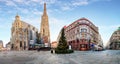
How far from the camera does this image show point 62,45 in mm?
66438

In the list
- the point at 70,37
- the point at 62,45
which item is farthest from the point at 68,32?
the point at 62,45

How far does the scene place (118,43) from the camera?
171 metres

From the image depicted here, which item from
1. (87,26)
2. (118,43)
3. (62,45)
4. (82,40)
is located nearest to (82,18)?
(87,26)

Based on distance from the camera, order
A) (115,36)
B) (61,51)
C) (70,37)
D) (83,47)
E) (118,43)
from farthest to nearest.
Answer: (115,36) → (118,43) → (70,37) → (83,47) → (61,51)

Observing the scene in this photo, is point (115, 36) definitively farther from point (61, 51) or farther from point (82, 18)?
point (61, 51)

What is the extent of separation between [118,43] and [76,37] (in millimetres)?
56072

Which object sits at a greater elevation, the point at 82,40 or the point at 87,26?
the point at 87,26

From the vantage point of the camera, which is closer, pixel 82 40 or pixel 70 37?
pixel 82 40

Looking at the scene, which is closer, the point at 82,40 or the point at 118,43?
the point at 82,40

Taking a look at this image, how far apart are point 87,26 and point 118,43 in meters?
52.3

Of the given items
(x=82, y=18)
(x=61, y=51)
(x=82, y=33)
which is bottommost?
(x=61, y=51)

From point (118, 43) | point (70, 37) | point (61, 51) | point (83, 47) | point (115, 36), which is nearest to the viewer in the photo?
point (61, 51)

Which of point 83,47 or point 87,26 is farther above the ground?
point 87,26

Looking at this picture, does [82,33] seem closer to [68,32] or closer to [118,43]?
[68,32]
